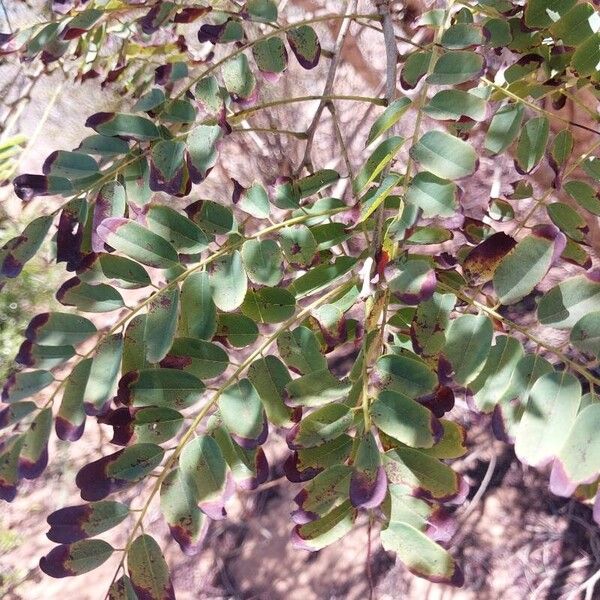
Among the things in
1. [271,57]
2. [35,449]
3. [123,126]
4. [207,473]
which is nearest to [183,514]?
[207,473]

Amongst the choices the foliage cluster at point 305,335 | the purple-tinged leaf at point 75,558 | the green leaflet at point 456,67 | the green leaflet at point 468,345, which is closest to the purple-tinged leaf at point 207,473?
the foliage cluster at point 305,335

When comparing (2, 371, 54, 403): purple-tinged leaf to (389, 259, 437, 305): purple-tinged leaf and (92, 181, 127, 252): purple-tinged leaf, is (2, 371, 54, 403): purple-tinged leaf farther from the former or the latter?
(389, 259, 437, 305): purple-tinged leaf

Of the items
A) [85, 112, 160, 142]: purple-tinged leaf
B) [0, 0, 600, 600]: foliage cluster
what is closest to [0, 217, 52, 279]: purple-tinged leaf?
[0, 0, 600, 600]: foliage cluster

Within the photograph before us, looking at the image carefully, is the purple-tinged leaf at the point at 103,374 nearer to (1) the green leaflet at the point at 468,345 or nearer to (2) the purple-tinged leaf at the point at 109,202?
(2) the purple-tinged leaf at the point at 109,202

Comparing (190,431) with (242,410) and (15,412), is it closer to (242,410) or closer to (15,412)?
(242,410)

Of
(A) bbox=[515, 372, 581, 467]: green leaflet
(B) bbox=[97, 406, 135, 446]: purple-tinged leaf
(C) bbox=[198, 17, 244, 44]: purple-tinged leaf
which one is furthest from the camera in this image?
(C) bbox=[198, 17, 244, 44]: purple-tinged leaf
